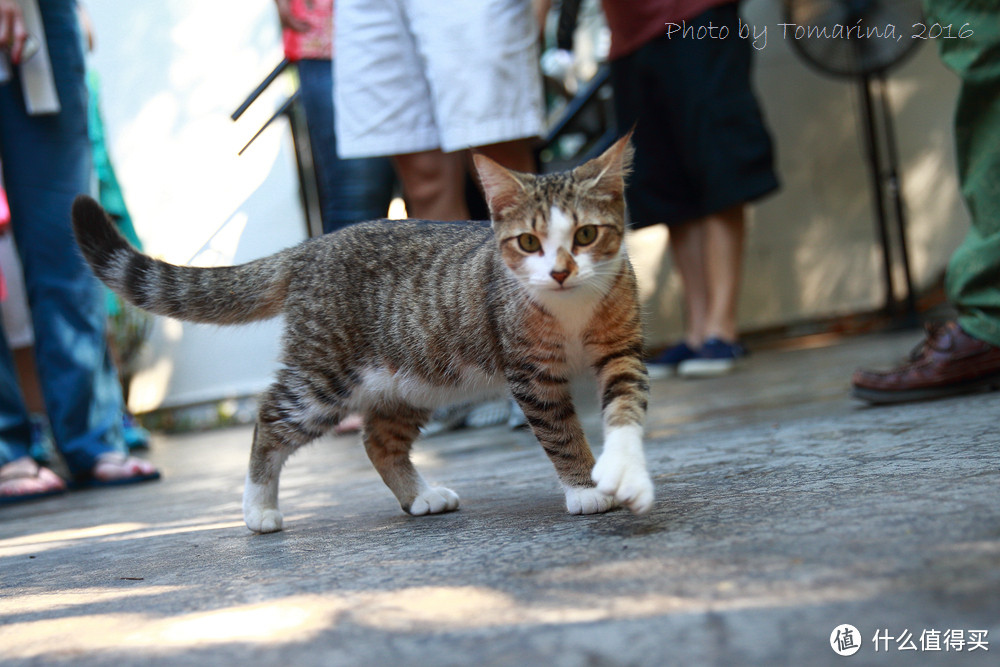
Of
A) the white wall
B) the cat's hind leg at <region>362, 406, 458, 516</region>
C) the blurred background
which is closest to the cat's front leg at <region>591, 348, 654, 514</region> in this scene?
the cat's hind leg at <region>362, 406, 458, 516</region>

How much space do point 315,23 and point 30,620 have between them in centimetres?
276

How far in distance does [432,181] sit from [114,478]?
168cm

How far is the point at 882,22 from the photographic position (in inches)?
208

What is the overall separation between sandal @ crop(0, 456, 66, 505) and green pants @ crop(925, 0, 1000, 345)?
3.13 metres

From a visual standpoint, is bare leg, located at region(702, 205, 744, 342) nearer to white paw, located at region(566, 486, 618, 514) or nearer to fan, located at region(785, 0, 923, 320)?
fan, located at region(785, 0, 923, 320)

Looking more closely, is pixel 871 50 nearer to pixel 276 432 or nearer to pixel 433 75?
pixel 433 75

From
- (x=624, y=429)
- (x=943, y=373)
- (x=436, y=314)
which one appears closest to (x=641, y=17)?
(x=943, y=373)

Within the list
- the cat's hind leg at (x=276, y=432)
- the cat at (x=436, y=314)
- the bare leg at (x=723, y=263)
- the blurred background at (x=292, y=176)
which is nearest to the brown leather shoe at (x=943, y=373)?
the cat at (x=436, y=314)

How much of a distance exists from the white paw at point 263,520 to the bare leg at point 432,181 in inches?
61.3

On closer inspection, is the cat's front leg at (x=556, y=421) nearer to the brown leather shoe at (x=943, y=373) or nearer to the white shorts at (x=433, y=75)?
the brown leather shoe at (x=943, y=373)

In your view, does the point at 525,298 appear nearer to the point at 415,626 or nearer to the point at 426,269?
the point at 426,269

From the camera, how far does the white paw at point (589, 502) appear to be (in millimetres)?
1678

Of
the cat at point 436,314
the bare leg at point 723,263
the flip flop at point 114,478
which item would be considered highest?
the cat at point 436,314

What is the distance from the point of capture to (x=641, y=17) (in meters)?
4.22
